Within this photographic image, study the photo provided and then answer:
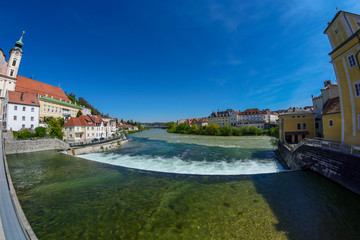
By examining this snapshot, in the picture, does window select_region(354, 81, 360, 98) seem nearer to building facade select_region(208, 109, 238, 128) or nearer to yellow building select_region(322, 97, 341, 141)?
yellow building select_region(322, 97, 341, 141)

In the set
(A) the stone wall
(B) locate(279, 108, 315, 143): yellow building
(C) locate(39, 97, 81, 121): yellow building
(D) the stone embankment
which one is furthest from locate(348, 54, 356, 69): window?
(C) locate(39, 97, 81, 121): yellow building

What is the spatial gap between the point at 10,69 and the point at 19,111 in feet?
43.8

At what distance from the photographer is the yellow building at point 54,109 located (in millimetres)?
30416

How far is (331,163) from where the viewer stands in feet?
29.8

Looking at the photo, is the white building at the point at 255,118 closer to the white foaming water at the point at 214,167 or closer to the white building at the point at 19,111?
the white foaming water at the point at 214,167

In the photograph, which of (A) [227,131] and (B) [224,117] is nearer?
(A) [227,131]

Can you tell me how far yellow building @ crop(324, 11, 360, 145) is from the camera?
9.63m

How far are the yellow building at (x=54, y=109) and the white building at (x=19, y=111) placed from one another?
2.78m

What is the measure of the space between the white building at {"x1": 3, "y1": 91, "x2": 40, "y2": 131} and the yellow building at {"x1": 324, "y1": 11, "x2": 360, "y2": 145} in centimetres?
4381

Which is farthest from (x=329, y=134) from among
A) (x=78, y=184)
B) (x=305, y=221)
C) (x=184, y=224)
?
(x=78, y=184)

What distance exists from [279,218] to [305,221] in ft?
2.97

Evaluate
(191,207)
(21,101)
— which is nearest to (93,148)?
(21,101)

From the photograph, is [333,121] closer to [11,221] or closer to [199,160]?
[199,160]

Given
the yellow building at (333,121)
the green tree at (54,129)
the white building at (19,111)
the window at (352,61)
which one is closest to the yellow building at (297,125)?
the yellow building at (333,121)
